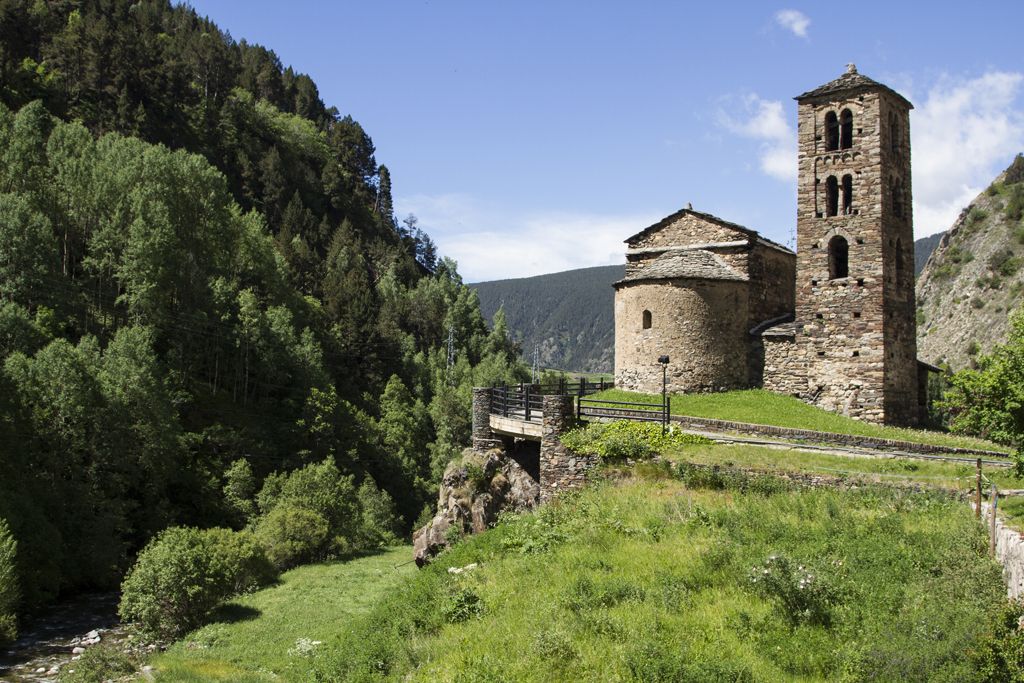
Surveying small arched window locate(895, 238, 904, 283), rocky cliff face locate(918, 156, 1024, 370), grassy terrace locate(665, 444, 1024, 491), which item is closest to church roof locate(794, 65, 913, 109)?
small arched window locate(895, 238, 904, 283)

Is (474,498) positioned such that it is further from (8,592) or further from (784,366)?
(8,592)

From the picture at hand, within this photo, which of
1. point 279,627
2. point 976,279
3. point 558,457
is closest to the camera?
point 558,457

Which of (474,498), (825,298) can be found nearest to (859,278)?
(825,298)

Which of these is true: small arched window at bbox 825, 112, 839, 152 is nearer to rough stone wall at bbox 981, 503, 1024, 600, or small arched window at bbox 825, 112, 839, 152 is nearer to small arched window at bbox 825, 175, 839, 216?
small arched window at bbox 825, 175, 839, 216

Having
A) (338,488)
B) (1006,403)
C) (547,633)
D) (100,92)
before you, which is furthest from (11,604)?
(100,92)

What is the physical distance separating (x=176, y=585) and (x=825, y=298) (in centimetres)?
2921

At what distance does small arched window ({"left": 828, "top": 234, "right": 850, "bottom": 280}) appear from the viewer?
117 ft

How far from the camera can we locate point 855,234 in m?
35.0

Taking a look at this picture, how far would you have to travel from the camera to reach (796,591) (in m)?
13.1

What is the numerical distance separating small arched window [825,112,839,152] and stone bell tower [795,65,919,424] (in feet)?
0.15

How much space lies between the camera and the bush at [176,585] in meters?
30.5

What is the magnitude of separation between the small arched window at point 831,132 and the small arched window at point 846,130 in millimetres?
257

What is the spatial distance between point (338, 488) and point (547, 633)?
37.6 metres

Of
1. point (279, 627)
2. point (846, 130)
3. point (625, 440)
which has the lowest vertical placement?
point (279, 627)
